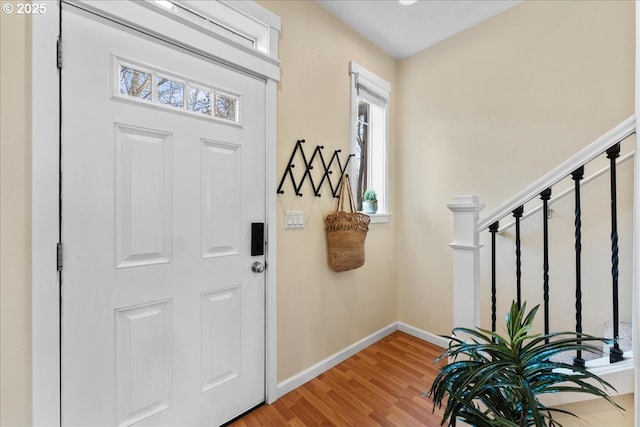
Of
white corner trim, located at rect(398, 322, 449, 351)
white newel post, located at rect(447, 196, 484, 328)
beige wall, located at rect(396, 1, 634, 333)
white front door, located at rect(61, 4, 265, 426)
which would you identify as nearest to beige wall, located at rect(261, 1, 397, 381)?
white front door, located at rect(61, 4, 265, 426)

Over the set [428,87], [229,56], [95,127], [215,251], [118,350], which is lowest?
[118,350]

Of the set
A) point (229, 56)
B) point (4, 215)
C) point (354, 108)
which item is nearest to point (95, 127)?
point (4, 215)

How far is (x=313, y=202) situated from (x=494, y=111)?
1.65m

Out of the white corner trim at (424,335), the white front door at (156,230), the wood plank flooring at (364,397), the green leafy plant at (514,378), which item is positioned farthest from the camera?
the white corner trim at (424,335)

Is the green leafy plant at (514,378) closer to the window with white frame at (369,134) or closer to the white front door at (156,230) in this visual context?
the white front door at (156,230)

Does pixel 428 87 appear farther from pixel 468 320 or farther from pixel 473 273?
pixel 468 320

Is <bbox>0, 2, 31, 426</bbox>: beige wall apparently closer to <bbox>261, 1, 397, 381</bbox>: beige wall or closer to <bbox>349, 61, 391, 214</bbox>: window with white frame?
<bbox>261, 1, 397, 381</bbox>: beige wall

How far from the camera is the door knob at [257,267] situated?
168 centimetres

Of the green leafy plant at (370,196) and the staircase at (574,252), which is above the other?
the green leafy plant at (370,196)

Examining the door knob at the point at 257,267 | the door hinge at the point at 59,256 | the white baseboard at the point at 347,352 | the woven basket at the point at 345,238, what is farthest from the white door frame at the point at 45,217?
the woven basket at the point at 345,238

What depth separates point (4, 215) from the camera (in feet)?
3.29

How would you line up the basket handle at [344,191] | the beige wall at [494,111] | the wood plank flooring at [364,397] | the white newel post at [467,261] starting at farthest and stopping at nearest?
1. the basket handle at [344,191]
2. the beige wall at [494,111]
3. the wood plank flooring at [364,397]
4. the white newel post at [467,261]

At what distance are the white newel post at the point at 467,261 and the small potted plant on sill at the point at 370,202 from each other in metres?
1.02

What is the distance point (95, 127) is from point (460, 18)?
265 cm
